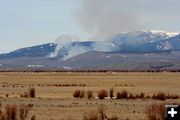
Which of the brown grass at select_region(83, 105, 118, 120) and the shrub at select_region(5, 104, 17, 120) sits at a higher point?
the shrub at select_region(5, 104, 17, 120)

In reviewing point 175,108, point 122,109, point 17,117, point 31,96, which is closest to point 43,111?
point 122,109

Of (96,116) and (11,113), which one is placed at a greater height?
(11,113)

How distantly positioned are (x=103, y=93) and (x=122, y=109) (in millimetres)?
12343

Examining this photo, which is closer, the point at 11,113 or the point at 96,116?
the point at 11,113

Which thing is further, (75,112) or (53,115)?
(75,112)

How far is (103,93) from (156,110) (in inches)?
954

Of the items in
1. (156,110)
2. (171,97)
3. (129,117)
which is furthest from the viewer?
(171,97)

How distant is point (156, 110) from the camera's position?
2086 centimetres

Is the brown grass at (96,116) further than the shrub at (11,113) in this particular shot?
Yes

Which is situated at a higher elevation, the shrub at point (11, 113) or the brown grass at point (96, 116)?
the shrub at point (11, 113)

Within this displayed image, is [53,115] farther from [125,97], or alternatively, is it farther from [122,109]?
[125,97]

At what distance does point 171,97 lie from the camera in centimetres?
4372

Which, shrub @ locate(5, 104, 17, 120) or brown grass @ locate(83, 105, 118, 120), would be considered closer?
shrub @ locate(5, 104, 17, 120)

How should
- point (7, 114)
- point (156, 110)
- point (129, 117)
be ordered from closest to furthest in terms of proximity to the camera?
point (156, 110), point (7, 114), point (129, 117)
